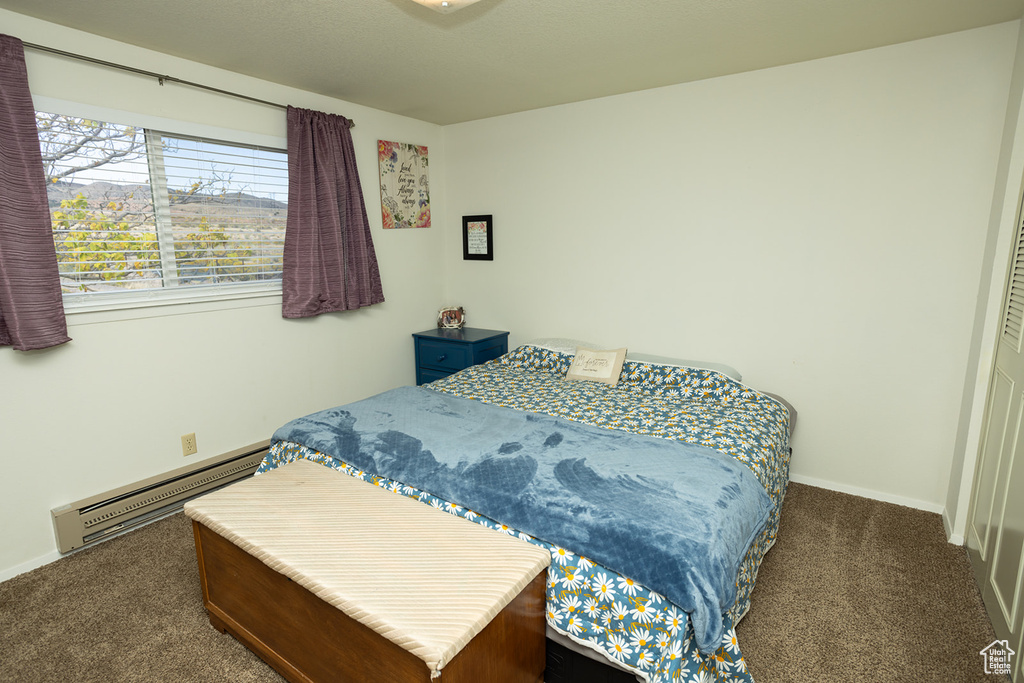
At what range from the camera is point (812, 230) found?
2.74m

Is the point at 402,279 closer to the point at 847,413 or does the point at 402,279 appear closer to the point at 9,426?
the point at 9,426

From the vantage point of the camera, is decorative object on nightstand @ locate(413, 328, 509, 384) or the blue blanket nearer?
the blue blanket

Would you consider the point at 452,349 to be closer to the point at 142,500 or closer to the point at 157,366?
the point at 157,366

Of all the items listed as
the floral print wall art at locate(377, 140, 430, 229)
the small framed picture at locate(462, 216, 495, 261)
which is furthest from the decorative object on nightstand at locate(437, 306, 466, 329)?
the floral print wall art at locate(377, 140, 430, 229)

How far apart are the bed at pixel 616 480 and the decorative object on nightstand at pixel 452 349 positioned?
772 mm

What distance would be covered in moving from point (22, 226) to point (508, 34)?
2148 mm

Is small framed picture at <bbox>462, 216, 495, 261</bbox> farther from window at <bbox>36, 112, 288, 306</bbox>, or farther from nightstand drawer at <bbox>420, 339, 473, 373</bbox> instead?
window at <bbox>36, 112, 288, 306</bbox>

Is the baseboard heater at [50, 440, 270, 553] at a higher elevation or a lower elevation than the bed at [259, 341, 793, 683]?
lower

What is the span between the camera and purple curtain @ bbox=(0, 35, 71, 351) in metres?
2.02

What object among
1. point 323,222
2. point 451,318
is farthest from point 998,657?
point 323,222

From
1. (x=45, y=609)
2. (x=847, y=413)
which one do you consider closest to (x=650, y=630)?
(x=847, y=413)

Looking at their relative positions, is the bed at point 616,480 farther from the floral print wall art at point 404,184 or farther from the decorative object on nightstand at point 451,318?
the floral print wall art at point 404,184

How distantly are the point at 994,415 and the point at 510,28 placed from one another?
2556 millimetres

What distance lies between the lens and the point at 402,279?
383 centimetres
